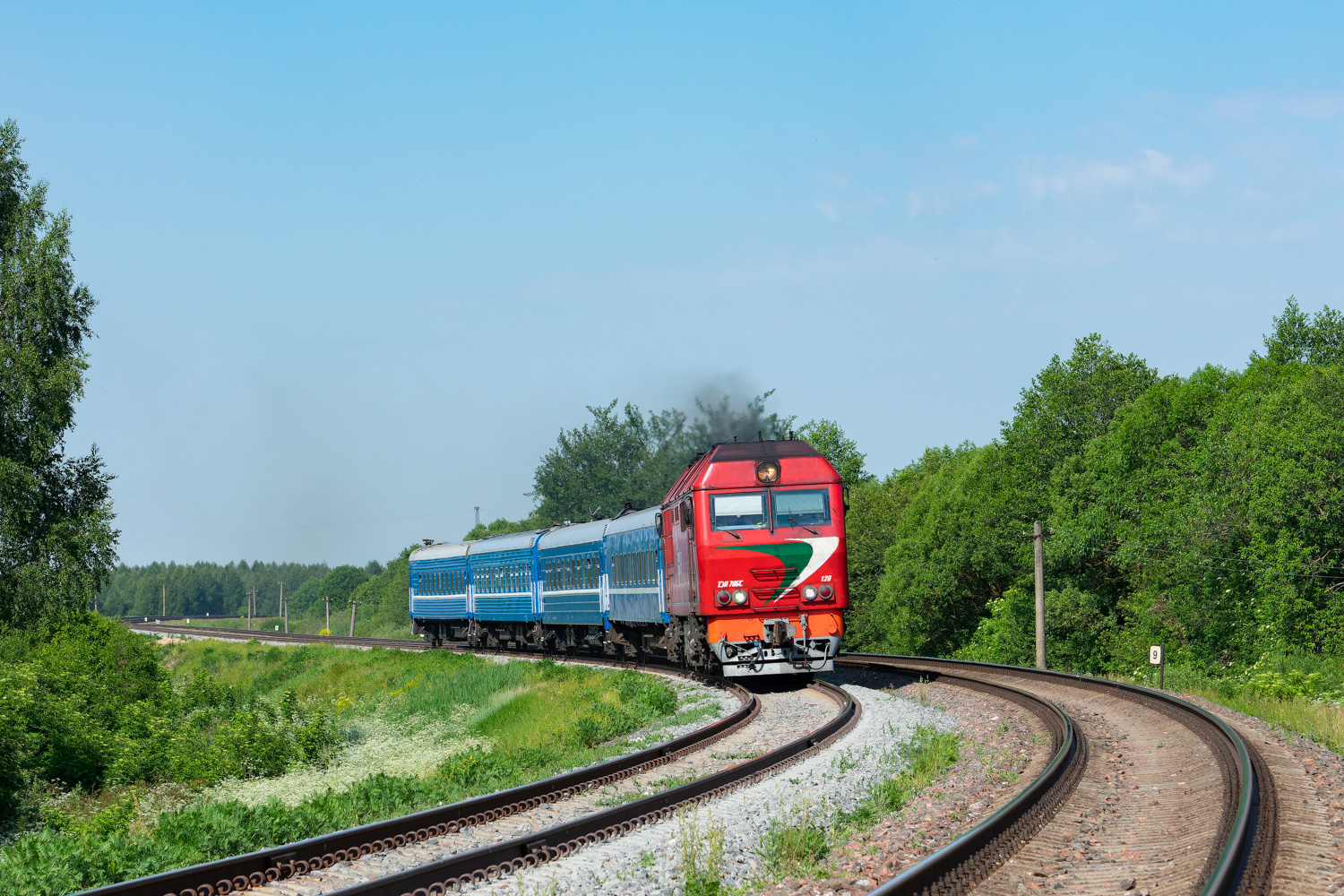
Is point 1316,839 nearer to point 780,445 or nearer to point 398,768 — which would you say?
point 398,768

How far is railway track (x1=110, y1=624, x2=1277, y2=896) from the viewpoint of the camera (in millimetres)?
6746

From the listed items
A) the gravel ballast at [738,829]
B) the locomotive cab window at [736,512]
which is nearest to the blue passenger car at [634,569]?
the locomotive cab window at [736,512]

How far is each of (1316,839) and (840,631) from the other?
1097 cm

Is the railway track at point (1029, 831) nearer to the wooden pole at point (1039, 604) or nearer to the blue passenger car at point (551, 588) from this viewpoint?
the blue passenger car at point (551, 588)

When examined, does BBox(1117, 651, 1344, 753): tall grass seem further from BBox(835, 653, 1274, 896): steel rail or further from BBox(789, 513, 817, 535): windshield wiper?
BBox(789, 513, 817, 535): windshield wiper

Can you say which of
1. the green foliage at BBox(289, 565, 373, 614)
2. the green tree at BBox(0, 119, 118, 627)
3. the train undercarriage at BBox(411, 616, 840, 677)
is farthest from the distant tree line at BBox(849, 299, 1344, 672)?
the green foliage at BBox(289, 565, 373, 614)

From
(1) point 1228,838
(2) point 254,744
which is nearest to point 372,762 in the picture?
(2) point 254,744

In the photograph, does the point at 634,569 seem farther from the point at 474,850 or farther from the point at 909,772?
the point at 474,850

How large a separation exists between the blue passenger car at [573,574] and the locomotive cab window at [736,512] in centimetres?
921

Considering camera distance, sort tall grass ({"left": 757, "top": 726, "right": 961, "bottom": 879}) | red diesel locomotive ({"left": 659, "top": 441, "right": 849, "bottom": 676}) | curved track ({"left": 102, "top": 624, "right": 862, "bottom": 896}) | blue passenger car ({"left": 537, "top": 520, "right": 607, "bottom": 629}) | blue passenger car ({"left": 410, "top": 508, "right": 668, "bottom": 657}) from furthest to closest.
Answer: blue passenger car ({"left": 537, "top": 520, "right": 607, "bottom": 629}) < blue passenger car ({"left": 410, "top": 508, "right": 668, "bottom": 657}) < red diesel locomotive ({"left": 659, "top": 441, "right": 849, "bottom": 676}) < tall grass ({"left": 757, "top": 726, "right": 961, "bottom": 879}) < curved track ({"left": 102, "top": 624, "right": 862, "bottom": 896})

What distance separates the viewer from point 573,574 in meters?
29.7

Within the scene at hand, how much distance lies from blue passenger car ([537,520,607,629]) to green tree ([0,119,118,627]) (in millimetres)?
11643

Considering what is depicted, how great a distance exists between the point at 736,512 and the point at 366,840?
1097 centimetres

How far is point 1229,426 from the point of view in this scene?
44.3 m
